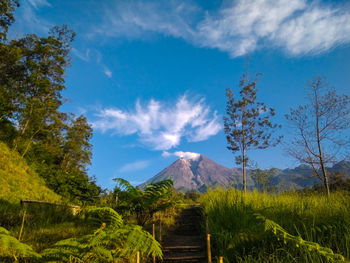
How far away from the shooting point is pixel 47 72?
17.8 meters

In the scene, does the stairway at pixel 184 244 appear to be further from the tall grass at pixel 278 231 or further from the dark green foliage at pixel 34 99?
the dark green foliage at pixel 34 99

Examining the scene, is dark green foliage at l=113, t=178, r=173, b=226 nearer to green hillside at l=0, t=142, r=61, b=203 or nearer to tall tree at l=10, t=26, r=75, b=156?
green hillside at l=0, t=142, r=61, b=203

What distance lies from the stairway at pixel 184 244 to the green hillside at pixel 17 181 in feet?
23.4

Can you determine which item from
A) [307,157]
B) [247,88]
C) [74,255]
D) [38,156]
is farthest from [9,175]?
[247,88]

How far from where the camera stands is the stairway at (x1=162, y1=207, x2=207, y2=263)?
4.55 m

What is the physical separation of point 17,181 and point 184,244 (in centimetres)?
1067

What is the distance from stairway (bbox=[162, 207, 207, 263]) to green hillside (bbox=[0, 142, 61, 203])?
23.4 ft

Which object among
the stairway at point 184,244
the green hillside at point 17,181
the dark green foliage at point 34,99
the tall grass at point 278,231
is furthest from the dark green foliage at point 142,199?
the dark green foliage at point 34,99

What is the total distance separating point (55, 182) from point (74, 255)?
49.4 feet

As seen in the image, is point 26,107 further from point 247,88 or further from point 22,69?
point 247,88

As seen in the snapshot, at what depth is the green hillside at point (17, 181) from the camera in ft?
32.1

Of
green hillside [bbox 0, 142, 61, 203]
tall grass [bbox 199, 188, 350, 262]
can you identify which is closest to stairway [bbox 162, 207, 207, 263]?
tall grass [bbox 199, 188, 350, 262]

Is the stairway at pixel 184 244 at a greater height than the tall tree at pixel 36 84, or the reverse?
the tall tree at pixel 36 84

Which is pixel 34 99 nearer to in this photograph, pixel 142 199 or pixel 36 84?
pixel 36 84
